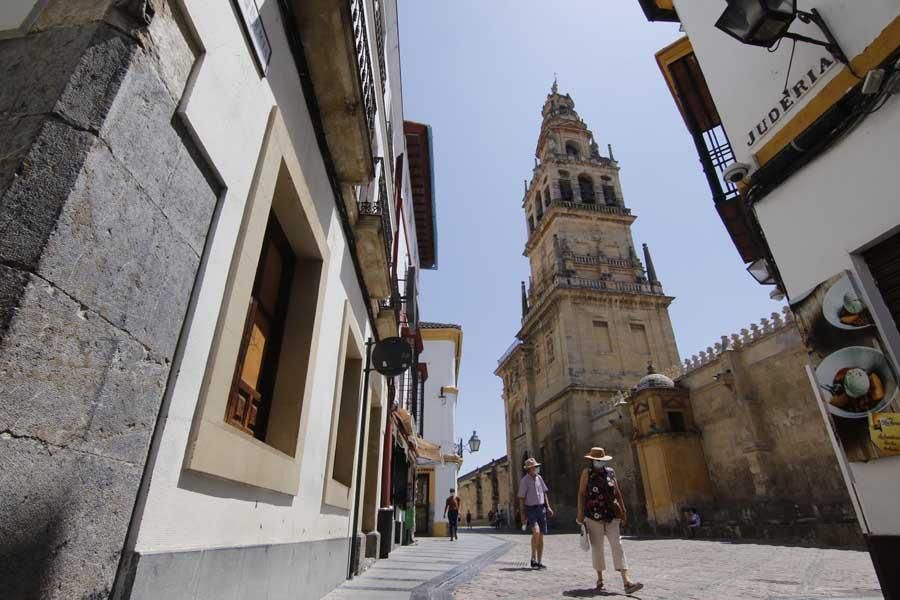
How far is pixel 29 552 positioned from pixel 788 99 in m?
6.35

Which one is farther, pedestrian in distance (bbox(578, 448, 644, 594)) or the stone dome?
the stone dome

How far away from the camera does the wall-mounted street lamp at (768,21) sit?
153 inches

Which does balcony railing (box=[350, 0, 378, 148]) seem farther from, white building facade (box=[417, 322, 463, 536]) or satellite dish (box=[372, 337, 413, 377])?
white building facade (box=[417, 322, 463, 536])

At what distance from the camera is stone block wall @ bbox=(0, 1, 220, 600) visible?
110 centimetres

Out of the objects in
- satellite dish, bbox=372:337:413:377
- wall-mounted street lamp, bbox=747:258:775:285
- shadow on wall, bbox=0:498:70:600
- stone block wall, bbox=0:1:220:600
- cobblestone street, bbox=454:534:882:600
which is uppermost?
wall-mounted street lamp, bbox=747:258:775:285

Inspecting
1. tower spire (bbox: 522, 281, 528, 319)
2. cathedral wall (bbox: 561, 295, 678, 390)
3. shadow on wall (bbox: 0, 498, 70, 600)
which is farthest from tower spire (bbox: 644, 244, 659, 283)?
shadow on wall (bbox: 0, 498, 70, 600)

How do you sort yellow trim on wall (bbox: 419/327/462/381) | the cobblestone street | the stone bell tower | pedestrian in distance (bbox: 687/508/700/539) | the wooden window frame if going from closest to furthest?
the wooden window frame → the cobblestone street → pedestrian in distance (bbox: 687/508/700/539) → yellow trim on wall (bbox: 419/327/462/381) → the stone bell tower

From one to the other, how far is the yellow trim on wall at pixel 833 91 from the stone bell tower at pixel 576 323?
1958 centimetres

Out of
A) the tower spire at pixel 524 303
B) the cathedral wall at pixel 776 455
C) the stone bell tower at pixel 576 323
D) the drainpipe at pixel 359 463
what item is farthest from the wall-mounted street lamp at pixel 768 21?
the tower spire at pixel 524 303

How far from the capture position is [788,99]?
463 cm

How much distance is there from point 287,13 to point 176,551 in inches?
132

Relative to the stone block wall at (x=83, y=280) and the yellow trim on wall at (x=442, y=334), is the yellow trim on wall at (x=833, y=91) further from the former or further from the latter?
the yellow trim on wall at (x=442, y=334)

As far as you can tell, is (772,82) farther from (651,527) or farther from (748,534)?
(651,527)

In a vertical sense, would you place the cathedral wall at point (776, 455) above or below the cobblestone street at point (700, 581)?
above
